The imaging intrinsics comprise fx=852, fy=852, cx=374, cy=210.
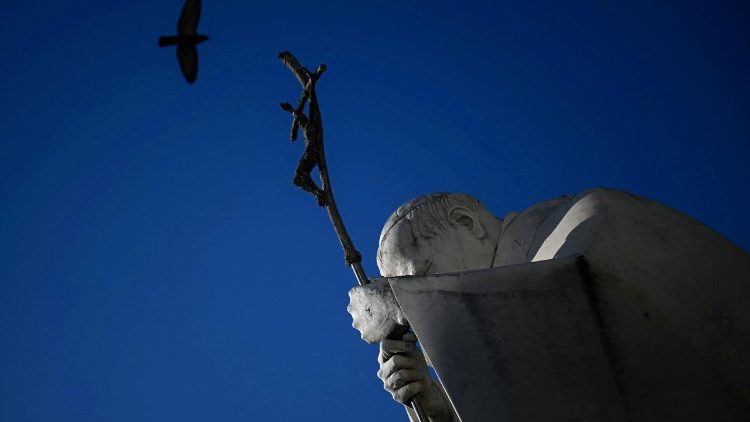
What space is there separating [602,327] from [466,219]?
1.80 m

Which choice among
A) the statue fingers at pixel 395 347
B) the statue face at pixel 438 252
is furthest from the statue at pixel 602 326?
the statue face at pixel 438 252

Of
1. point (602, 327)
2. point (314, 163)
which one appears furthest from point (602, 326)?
point (314, 163)

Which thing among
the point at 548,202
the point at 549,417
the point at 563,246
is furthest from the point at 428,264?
the point at 549,417

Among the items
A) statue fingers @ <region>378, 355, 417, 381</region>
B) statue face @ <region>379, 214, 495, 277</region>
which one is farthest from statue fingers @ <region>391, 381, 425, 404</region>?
statue face @ <region>379, 214, 495, 277</region>

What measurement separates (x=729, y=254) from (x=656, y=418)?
2.78 feet

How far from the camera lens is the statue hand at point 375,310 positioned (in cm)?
428

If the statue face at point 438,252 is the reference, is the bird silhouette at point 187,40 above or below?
above

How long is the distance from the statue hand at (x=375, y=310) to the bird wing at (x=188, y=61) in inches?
55.5

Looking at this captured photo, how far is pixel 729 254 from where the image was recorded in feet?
12.6

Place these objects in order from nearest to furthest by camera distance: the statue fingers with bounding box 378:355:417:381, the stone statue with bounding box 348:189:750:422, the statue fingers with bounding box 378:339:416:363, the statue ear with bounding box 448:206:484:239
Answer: the stone statue with bounding box 348:189:750:422 < the statue fingers with bounding box 378:339:416:363 < the statue fingers with bounding box 378:355:417:381 < the statue ear with bounding box 448:206:484:239

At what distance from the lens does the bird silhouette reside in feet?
12.5

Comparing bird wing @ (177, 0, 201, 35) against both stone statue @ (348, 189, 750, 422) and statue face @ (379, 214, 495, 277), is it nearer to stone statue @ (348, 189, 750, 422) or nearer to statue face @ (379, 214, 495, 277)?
stone statue @ (348, 189, 750, 422)

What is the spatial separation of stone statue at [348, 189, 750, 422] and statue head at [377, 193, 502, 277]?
1.28 metres

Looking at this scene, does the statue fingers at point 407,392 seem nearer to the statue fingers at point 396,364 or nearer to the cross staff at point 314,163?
the statue fingers at point 396,364
